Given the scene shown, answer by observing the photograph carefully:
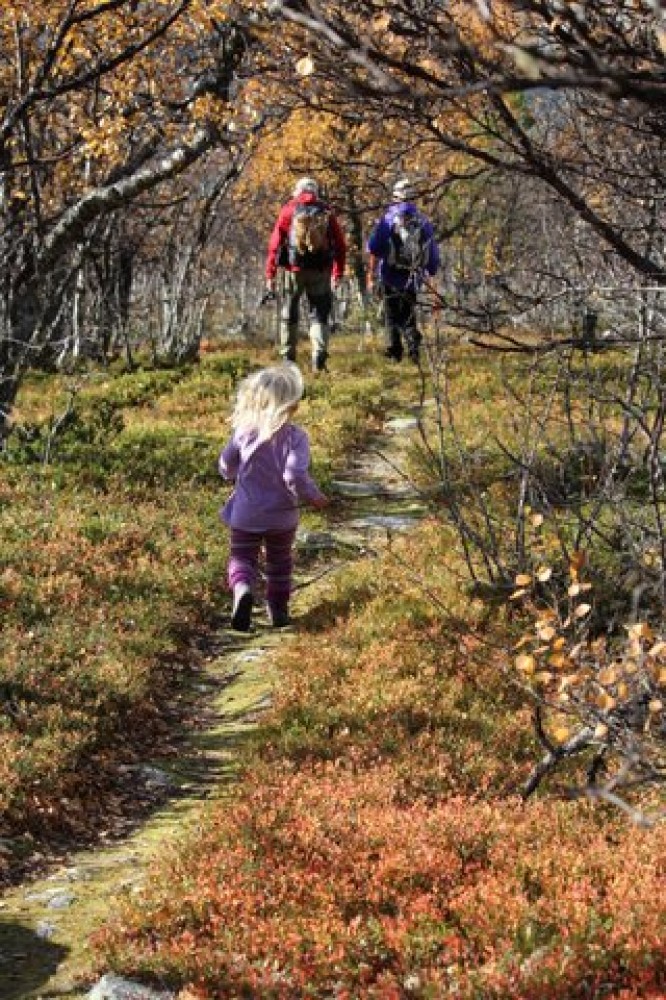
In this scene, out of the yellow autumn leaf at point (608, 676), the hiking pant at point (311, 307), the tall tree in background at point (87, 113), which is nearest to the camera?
the yellow autumn leaf at point (608, 676)

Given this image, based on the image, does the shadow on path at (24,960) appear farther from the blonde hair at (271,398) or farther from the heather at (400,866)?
the blonde hair at (271,398)

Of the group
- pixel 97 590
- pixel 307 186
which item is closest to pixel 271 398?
pixel 97 590

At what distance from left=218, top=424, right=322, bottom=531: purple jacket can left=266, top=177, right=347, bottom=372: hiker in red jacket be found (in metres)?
9.28

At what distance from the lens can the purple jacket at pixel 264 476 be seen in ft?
36.4

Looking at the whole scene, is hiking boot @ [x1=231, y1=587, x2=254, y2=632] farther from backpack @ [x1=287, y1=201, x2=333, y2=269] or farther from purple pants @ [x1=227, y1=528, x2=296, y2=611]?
backpack @ [x1=287, y1=201, x2=333, y2=269]

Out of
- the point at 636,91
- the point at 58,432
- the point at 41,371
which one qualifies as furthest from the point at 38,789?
the point at 41,371

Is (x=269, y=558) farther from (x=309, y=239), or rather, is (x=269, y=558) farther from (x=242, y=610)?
(x=309, y=239)

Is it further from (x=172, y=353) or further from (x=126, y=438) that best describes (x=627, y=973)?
(x=172, y=353)

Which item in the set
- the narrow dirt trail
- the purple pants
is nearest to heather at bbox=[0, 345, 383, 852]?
the narrow dirt trail

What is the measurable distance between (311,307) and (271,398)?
37.7ft

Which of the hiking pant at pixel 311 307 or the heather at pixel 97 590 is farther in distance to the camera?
the hiking pant at pixel 311 307

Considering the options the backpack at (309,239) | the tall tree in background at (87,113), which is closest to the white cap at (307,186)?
the backpack at (309,239)

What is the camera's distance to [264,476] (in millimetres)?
11133

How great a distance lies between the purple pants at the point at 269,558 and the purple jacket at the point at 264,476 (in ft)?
0.26
